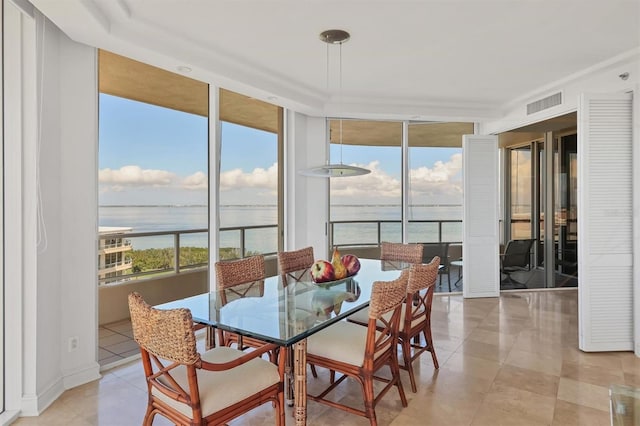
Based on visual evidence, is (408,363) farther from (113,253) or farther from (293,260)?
(113,253)

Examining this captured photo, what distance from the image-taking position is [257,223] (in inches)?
187

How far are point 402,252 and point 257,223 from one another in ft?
6.03

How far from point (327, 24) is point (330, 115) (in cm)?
229

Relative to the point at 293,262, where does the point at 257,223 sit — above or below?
above

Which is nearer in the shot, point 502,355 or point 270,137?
point 502,355

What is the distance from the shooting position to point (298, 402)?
2.03 m

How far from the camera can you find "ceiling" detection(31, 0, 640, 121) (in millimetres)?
2535

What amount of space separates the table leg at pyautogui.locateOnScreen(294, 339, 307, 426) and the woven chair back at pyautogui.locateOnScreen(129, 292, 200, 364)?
0.60 m

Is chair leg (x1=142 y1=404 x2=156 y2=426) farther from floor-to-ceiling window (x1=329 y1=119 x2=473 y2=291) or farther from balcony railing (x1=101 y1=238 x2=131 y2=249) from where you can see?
floor-to-ceiling window (x1=329 y1=119 x2=473 y2=291)

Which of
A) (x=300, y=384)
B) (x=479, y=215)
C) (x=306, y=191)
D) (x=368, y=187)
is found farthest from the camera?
(x=368, y=187)

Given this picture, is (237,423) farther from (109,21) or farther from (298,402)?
(109,21)

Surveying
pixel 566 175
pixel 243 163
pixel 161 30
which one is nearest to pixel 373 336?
pixel 161 30

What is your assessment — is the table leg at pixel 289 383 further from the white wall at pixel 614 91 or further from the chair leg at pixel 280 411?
the white wall at pixel 614 91

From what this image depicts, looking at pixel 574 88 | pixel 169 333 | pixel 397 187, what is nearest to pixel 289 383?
pixel 169 333
